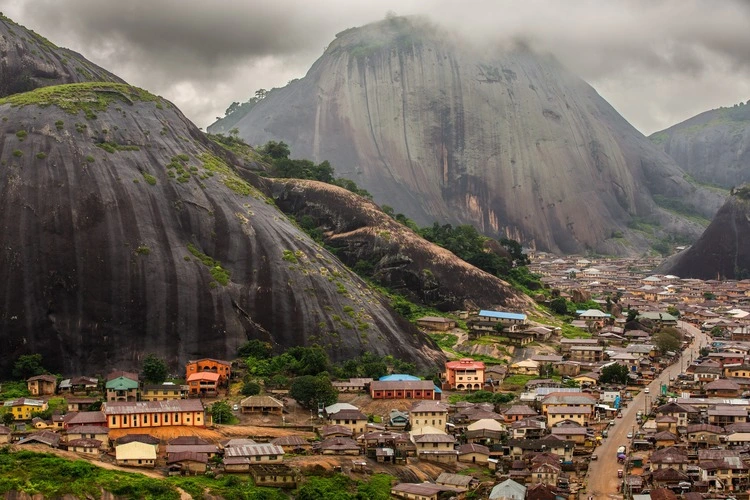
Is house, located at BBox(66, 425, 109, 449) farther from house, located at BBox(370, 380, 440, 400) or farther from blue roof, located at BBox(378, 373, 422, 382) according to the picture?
blue roof, located at BBox(378, 373, 422, 382)

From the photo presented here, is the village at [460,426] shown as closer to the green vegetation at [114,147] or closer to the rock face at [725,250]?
the green vegetation at [114,147]

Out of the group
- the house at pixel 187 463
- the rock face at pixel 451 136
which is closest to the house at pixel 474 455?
the house at pixel 187 463

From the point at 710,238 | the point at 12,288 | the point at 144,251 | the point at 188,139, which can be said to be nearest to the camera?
the point at 12,288

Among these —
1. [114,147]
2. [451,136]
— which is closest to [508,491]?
[114,147]

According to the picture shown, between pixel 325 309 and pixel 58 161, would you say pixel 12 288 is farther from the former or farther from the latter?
pixel 325 309

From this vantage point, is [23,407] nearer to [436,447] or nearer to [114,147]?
[436,447]

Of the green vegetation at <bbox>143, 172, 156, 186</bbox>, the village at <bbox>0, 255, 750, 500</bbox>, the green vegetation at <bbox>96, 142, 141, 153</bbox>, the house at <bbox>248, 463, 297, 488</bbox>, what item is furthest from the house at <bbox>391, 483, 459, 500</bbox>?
the green vegetation at <bbox>96, 142, 141, 153</bbox>

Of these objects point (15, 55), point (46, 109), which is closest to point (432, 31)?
point (15, 55)
